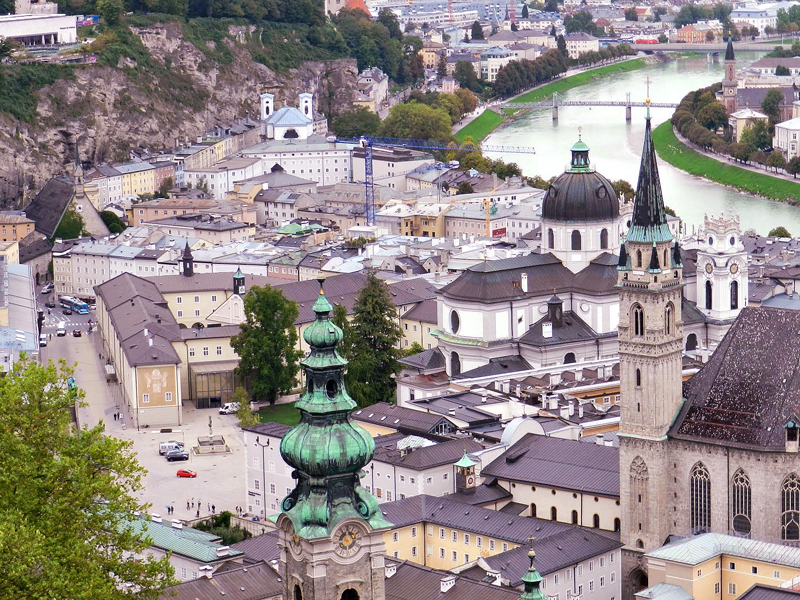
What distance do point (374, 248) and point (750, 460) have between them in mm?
56234

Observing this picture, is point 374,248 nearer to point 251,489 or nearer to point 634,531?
point 251,489

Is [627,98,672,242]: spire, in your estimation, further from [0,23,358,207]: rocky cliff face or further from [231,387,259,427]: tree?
[0,23,358,207]: rocky cliff face

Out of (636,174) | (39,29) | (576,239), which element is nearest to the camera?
(576,239)

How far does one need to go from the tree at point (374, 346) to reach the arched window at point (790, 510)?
28779 millimetres

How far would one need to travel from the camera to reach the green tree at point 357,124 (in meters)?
183

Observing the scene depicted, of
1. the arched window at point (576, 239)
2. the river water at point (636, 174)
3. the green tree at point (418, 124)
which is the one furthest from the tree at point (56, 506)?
the green tree at point (418, 124)

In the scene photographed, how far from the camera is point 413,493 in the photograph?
70.2 meters

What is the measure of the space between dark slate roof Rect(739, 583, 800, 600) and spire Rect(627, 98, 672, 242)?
49.1ft

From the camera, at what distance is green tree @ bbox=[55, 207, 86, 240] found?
443 ft

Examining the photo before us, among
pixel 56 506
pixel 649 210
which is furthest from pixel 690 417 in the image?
pixel 56 506

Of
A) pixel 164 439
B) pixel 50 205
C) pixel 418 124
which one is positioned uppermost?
pixel 418 124

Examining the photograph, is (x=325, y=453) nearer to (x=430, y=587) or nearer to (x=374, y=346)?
(x=430, y=587)

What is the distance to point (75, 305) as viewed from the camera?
121 m

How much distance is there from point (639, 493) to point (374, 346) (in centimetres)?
2873
